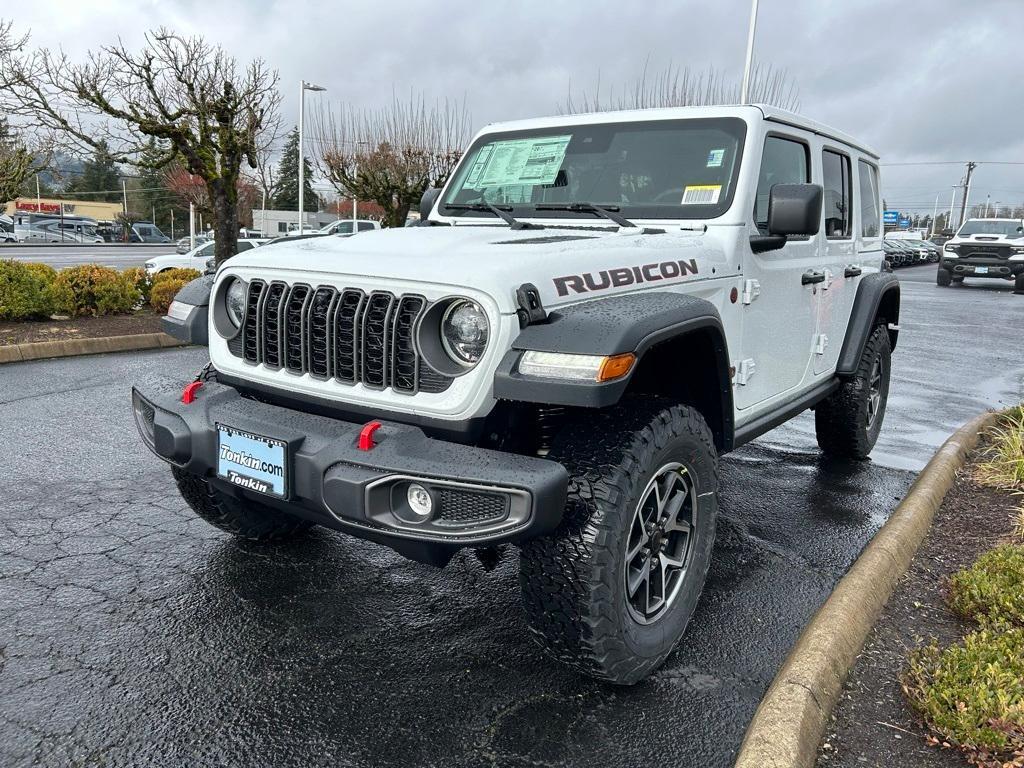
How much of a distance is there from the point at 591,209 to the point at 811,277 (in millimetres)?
1256

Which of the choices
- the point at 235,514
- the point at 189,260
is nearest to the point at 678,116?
the point at 235,514

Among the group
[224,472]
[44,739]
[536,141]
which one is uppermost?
[536,141]

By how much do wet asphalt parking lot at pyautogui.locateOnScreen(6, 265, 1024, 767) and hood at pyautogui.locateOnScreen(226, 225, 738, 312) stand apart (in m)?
1.28

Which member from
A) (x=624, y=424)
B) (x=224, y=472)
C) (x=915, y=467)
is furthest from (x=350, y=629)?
(x=915, y=467)

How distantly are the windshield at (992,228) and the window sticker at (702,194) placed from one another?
2246 cm

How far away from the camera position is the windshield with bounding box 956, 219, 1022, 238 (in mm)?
22203

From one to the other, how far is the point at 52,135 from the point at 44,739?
11.9 metres

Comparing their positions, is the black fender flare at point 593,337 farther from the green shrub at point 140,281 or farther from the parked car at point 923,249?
the parked car at point 923,249

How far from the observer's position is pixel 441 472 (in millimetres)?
2174

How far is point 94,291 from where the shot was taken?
9.92m

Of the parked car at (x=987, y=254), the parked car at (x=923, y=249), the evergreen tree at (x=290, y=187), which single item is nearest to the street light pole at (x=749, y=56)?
the parked car at (x=987, y=254)

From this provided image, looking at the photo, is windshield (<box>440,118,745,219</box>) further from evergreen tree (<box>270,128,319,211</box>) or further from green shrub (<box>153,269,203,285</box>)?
evergreen tree (<box>270,128,319,211</box>)

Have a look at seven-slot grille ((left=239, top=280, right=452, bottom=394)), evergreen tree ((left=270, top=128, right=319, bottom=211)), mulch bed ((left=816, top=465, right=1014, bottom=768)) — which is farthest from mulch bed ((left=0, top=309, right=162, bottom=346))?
evergreen tree ((left=270, top=128, right=319, bottom=211))

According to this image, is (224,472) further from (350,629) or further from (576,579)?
(576,579)
